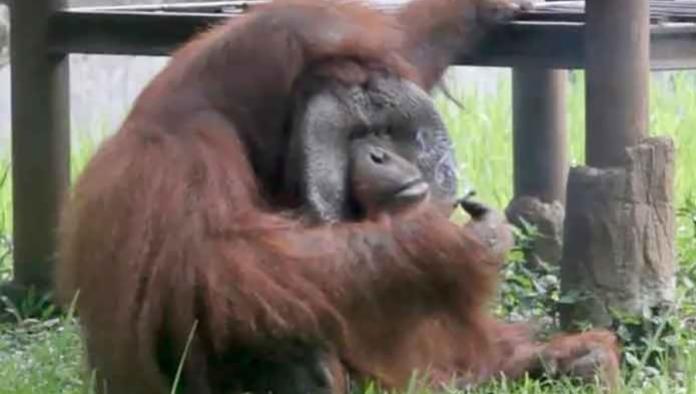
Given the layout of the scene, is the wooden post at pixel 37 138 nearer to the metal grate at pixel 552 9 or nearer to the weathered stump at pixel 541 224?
the metal grate at pixel 552 9

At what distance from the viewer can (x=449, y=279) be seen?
9.30 ft

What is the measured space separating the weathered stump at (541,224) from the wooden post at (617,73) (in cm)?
66

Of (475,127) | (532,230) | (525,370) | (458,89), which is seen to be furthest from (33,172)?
(458,89)

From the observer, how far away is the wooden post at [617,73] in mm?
3217

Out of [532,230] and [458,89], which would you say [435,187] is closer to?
[532,230]

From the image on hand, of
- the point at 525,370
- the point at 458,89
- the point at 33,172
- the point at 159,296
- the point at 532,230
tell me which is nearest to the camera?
the point at 159,296

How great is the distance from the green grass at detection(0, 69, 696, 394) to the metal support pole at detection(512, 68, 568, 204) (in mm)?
270

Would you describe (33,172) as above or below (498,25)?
below

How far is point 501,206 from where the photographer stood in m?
4.75

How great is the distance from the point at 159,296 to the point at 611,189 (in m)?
0.87

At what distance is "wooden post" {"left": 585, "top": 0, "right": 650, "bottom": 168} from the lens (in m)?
3.22

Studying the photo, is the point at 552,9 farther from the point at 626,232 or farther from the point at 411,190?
the point at 411,190

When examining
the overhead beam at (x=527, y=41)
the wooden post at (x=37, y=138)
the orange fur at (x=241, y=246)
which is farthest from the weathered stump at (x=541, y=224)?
the wooden post at (x=37, y=138)

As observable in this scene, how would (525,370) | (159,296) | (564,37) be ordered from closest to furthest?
(159,296), (525,370), (564,37)
